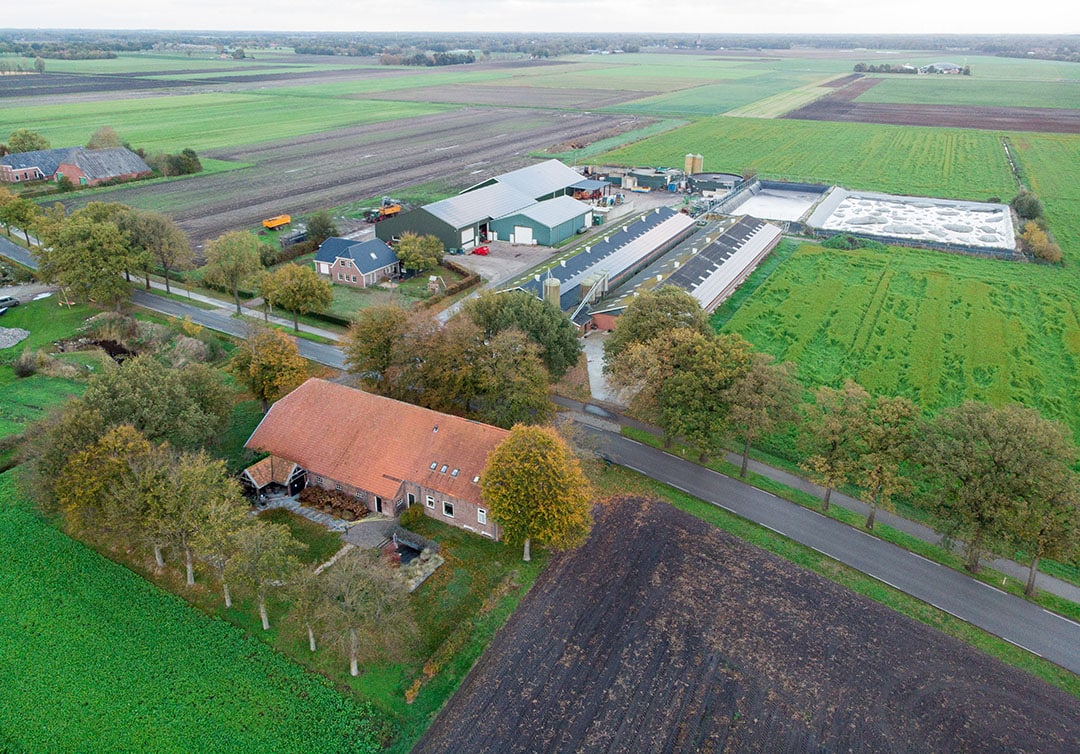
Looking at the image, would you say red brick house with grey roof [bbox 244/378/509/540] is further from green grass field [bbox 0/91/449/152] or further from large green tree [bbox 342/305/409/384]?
green grass field [bbox 0/91/449/152]

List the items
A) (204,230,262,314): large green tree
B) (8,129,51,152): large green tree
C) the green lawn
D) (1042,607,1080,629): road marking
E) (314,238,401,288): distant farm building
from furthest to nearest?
(8,129,51,152): large green tree < (314,238,401,288): distant farm building < (204,230,262,314): large green tree < the green lawn < (1042,607,1080,629): road marking

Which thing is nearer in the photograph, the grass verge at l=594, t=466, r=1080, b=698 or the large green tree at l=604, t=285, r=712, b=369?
the grass verge at l=594, t=466, r=1080, b=698

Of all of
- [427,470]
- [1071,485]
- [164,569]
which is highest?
[1071,485]

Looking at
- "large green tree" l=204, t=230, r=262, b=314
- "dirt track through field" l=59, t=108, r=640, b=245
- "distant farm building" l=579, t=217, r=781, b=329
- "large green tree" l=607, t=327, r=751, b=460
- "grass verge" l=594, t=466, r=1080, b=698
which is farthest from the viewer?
"dirt track through field" l=59, t=108, r=640, b=245

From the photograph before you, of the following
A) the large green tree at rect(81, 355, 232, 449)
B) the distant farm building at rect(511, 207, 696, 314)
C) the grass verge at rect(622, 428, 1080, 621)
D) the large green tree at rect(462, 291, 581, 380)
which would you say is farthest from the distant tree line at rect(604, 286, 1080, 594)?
the large green tree at rect(81, 355, 232, 449)

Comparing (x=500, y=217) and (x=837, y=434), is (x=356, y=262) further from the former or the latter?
(x=837, y=434)

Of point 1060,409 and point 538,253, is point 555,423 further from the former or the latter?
point 538,253

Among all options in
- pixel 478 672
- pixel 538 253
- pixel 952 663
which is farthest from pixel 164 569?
pixel 538 253

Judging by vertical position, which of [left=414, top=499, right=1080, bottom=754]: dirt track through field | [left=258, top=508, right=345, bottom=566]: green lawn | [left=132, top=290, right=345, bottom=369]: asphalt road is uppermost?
[left=132, top=290, right=345, bottom=369]: asphalt road

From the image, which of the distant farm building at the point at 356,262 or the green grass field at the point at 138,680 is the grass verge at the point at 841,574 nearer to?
the green grass field at the point at 138,680
